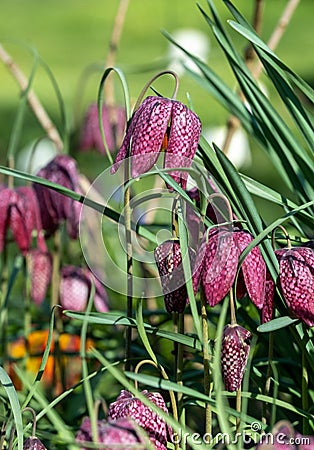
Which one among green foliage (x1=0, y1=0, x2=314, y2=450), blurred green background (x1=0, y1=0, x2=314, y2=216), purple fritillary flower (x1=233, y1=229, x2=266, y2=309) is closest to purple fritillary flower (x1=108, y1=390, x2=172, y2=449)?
green foliage (x1=0, y1=0, x2=314, y2=450)

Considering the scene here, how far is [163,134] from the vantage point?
2.91 feet

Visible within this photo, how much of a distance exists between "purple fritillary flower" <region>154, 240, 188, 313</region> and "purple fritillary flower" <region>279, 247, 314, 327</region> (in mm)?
101

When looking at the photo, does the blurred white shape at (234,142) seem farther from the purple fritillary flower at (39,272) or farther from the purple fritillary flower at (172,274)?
the purple fritillary flower at (172,274)

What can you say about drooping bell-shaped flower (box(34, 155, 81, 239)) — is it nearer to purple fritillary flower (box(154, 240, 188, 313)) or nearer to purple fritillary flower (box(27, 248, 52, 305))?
purple fritillary flower (box(27, 248, 52, 305))

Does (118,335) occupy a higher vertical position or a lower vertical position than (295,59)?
lower

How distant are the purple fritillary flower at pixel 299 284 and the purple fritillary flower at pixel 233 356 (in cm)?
6

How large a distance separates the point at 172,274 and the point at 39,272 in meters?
0.58

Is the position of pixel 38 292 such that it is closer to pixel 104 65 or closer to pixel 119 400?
pixel 104 65

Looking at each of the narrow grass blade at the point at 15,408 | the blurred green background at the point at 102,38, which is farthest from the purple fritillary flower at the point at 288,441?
the blurred green background at the point at 102,38

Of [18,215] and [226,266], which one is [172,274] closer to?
[226,266]

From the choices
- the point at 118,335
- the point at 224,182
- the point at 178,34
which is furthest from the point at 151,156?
the point at 178,34

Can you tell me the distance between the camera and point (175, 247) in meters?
0.88

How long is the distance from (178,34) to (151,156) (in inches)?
171

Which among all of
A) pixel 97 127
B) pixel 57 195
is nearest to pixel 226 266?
pixel 57 195
